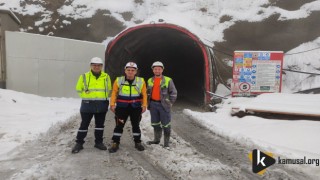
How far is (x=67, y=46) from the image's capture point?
1441cm

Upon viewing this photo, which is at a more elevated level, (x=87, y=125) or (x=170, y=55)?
(x=170, y=55)

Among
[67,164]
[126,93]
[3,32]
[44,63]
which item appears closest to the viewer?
[67,164]

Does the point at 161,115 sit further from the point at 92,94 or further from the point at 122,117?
the point at 92,94

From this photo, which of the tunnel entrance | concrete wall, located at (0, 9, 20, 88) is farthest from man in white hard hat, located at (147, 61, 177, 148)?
concrete wall, located at (0, 9, 20, 88)

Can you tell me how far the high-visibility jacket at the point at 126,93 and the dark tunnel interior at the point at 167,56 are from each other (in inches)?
371

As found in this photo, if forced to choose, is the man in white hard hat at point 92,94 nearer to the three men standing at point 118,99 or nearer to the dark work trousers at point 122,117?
the three men standing at point 118,99

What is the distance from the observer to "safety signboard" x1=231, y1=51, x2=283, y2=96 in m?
12.0

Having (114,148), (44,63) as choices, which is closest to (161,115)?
(114,148)

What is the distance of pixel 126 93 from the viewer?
19.9 feet

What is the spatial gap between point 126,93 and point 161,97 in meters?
0.77

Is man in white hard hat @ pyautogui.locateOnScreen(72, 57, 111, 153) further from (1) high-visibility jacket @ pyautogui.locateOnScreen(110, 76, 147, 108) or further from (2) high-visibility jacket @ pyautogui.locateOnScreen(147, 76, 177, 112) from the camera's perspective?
(2) high-visibility jacket @ pyautogui.locateOnScreen(147, 76, 177, 112)

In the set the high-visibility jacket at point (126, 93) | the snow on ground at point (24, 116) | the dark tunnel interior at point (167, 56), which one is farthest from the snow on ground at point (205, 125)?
the dark tunnel interior at point (167, 56)

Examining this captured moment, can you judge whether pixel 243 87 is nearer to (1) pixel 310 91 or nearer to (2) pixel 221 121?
(2) pixel 221 121

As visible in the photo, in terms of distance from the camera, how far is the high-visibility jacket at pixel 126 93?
6.07 m
